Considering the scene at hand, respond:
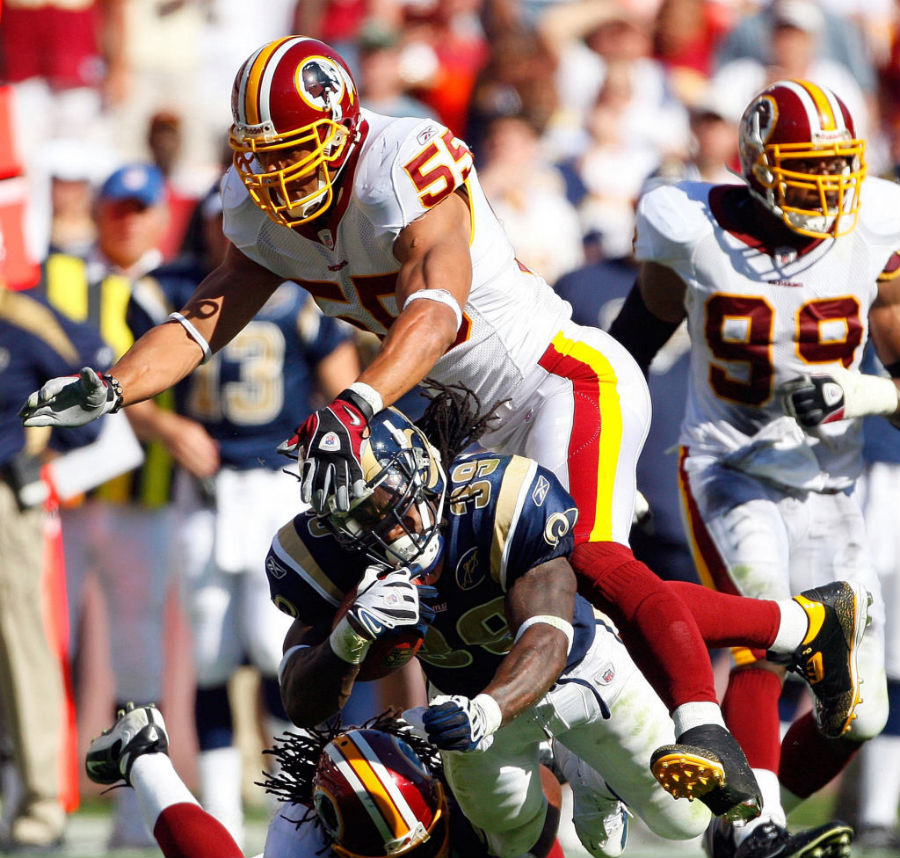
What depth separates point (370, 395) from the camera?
3.63 m

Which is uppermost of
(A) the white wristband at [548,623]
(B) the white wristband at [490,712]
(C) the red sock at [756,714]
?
(A) the white wristband at [548,623]

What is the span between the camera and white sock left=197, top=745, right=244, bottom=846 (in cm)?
584

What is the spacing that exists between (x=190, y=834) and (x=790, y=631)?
5.03 feet

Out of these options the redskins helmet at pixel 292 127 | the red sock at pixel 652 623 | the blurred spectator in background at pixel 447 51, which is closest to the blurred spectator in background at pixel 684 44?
the blurred spectator in background at pixel 447 51

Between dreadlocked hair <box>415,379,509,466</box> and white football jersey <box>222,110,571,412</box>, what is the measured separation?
0.12 metres

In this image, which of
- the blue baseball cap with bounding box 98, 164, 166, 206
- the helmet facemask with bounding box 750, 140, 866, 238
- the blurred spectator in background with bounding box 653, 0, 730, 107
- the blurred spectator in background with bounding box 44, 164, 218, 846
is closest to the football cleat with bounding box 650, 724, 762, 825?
the helmet facemask with bounding box 750, 140, 866, 238

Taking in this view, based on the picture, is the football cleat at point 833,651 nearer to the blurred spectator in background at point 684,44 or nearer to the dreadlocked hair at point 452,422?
the dreadlocked hair at point 452,422

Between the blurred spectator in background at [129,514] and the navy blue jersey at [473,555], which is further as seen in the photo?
the blurred spectator in background at [129,514]

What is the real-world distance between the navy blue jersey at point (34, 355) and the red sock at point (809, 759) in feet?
8.77

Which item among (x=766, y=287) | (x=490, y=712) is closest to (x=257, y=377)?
Result: (x=766, y=287)

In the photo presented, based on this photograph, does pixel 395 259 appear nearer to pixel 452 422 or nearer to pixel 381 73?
pixel 452 422

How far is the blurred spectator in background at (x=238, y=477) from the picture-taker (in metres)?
6.03

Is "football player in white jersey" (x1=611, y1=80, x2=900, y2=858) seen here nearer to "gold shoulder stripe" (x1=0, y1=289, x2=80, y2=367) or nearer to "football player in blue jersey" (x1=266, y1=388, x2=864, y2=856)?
"football player in blue jersey" (x1=266, y1=388, x2=864, y2=856)

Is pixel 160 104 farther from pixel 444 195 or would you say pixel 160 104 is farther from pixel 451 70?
pixel 444 195
